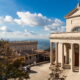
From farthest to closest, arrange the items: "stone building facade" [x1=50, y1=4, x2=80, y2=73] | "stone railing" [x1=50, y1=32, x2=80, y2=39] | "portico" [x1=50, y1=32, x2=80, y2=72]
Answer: "stone building facade" [x1=50, y1=4, x2=80, y2=73] < "portico" [x1=50, y1=32, x2=80, y2=72] < "stone railing" [x1=50, y1=32, x2=80, y2=39]

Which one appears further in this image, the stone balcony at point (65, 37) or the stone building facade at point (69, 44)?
the stone building facade at point (69, 44)

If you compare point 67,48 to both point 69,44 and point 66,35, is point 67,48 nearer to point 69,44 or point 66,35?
point 69,44

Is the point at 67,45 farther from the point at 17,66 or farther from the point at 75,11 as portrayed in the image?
the point at 17,66

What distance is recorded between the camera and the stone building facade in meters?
27.0

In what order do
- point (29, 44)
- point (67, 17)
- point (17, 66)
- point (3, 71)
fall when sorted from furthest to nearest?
1. point (29, 44)
2. point (67, 17)
3. point (17, 66)
4. point (3, 71)

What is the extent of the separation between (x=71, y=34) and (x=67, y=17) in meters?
7.23

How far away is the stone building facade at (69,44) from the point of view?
27.0 metres

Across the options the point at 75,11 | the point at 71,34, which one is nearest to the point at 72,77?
the point at 71,34

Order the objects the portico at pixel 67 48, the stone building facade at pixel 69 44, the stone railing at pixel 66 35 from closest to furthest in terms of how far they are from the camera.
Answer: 1. the stone railing at pixel 66 35
2. the portico at pixel 67 48
3. the stone building facade at pixel 69 44

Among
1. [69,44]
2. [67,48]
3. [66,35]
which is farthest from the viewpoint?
[67,48]

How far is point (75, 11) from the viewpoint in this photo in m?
32.9

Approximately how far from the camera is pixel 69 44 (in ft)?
101

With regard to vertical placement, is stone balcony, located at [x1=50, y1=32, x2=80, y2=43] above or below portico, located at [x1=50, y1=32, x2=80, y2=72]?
above

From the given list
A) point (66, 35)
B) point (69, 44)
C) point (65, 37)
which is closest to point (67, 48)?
point (69, 44)
